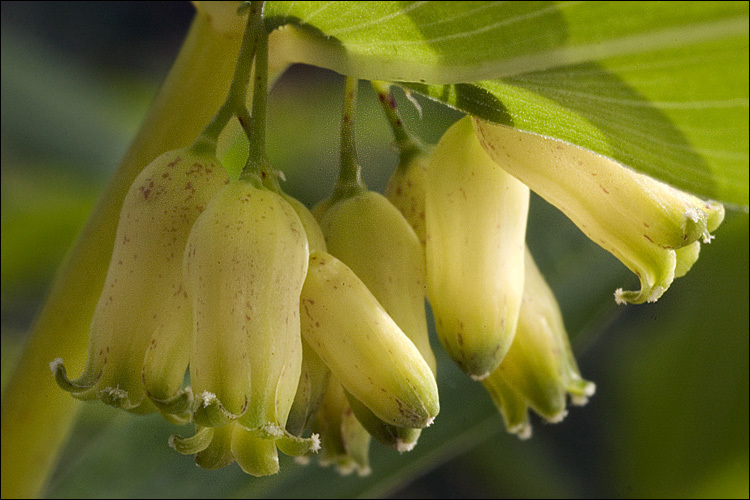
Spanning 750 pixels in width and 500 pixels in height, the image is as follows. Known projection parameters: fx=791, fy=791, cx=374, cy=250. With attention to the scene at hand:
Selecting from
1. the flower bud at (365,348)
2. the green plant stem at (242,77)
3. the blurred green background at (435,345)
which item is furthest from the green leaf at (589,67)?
the blurred green background at (435,345)

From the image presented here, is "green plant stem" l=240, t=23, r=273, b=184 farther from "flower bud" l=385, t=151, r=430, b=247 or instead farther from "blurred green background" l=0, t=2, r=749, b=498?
"blurred green background" l=0, t=2, r=749, b=498

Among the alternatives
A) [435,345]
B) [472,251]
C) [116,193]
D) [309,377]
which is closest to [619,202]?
[472,251]

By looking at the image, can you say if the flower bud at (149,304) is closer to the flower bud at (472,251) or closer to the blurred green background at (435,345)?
the flower bud at (472,251)

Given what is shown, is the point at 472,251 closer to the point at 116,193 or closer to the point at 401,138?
the point at 401,138

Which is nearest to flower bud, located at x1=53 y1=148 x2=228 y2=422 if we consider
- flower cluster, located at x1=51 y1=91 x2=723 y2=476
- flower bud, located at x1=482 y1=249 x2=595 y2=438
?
flower cluster, located at x1=51 y1=91 x2=723 y2=476

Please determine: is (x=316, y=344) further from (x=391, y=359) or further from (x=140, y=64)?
(x=140, y=64)

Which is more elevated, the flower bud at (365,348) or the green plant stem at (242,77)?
the green plant stem at (242,77)

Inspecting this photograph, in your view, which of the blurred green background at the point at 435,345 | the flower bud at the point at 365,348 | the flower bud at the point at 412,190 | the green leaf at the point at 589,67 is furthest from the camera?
the blurred green background at the point at 435,345
